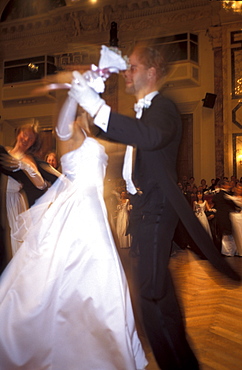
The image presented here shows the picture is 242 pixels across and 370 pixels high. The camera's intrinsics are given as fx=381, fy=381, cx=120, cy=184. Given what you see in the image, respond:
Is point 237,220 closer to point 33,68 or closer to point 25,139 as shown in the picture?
point 25,139

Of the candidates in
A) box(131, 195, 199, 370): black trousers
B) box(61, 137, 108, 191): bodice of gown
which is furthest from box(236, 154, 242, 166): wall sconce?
box(131, 195, 199, 370): black trousers

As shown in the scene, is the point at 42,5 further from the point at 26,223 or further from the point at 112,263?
the point at 112,263

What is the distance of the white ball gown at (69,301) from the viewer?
1898mm

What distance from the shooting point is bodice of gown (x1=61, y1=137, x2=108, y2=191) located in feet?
8.11

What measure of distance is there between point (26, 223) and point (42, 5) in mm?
13237

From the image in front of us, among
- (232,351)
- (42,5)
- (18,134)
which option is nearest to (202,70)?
(42,5)

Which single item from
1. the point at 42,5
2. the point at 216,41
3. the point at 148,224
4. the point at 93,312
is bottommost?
the point at 93,312

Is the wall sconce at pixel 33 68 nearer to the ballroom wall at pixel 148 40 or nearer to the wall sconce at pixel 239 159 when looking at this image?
the ballroom wall at pixel 148 40

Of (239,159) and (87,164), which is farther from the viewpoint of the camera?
(239,159)

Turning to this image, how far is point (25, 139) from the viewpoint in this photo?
10.9ft

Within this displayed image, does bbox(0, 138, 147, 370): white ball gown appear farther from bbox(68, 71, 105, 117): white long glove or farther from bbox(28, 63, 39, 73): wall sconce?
bbox(28, 63, 39, 73): wall sconce

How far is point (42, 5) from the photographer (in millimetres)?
13992

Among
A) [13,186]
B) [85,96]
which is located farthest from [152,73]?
[13,186]

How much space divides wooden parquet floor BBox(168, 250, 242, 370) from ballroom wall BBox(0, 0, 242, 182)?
21.7ft
